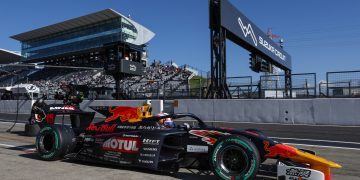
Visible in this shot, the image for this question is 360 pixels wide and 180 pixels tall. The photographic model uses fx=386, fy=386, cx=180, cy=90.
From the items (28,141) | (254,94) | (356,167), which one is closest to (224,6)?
(254,94)

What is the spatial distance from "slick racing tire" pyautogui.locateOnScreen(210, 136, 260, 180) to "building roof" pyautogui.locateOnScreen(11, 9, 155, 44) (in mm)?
68837

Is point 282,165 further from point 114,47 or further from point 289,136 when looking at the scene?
point 114,47

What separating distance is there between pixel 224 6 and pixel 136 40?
2340 inches

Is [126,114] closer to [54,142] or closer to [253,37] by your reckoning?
[54,142]

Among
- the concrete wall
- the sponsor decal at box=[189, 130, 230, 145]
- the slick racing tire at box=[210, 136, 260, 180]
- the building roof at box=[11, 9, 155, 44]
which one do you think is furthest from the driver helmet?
the building roof at box=[11, 9, 155, 44]

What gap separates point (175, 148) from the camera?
6125 mm

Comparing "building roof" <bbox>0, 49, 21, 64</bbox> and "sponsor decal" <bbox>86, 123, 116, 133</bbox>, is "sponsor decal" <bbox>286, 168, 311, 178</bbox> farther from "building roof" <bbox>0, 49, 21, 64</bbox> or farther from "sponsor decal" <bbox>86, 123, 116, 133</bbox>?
"building roof" <bbox>0, 49, 21, 64</bbox>

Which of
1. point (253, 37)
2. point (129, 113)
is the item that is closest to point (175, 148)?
point (129, 113)

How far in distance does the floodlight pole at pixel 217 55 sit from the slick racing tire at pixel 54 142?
46.6ft

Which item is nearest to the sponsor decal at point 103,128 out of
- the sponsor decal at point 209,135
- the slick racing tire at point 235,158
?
the sponsor decal at point 209,135

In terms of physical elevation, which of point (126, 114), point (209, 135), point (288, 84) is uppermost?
point (288, 84)

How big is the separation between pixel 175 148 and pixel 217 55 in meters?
15.5

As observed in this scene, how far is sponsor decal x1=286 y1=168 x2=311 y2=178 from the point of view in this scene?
479 centimetres

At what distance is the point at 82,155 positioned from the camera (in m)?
6.93
